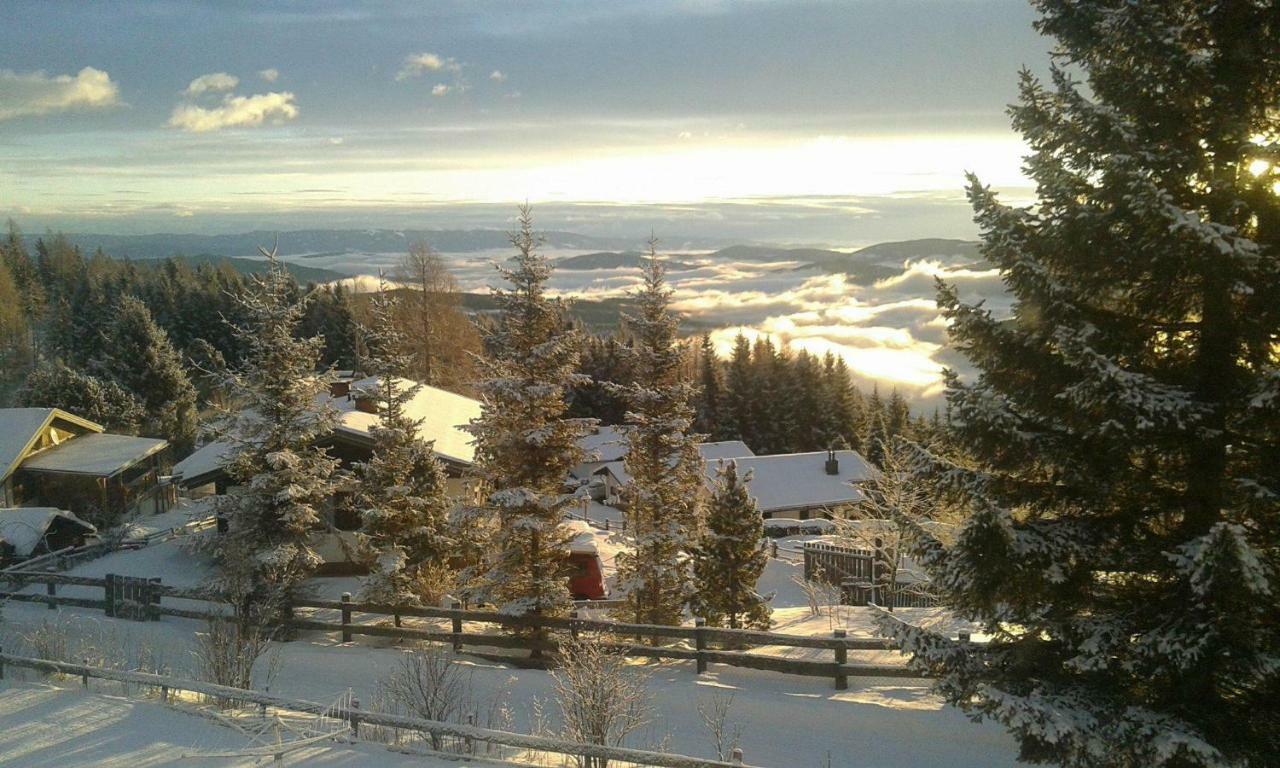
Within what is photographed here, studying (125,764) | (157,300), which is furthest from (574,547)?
(157,300)

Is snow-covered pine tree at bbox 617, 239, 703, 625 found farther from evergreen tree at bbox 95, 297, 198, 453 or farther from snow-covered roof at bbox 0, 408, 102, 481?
evergreen tree at bbox 95, 297, 198, 453

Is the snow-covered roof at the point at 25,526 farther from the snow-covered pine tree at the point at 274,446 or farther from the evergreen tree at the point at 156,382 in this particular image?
the evergreen tree at the point at 156,382

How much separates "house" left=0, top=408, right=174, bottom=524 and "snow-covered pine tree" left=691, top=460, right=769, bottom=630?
89.4 feet

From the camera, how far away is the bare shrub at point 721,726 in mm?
10359

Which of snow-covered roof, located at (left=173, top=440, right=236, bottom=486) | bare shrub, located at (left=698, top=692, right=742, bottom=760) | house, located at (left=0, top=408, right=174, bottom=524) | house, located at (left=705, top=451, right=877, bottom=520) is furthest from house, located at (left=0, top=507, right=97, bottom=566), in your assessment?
house, located at (left=705, top=451, right=877, bottom=520)

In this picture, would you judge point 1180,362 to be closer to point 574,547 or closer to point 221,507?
point 221,507

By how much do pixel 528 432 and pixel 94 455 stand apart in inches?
1094

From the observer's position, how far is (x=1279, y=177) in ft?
27.8

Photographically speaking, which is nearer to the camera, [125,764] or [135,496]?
[125,764]

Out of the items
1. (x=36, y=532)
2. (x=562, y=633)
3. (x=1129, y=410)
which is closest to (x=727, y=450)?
(x=36, y=532)

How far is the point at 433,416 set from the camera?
33938mm

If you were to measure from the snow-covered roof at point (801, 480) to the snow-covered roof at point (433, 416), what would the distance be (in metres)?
19.9

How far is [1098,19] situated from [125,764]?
14490 millimetres

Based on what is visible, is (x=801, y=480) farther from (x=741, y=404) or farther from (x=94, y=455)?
(x=94, y=455)
